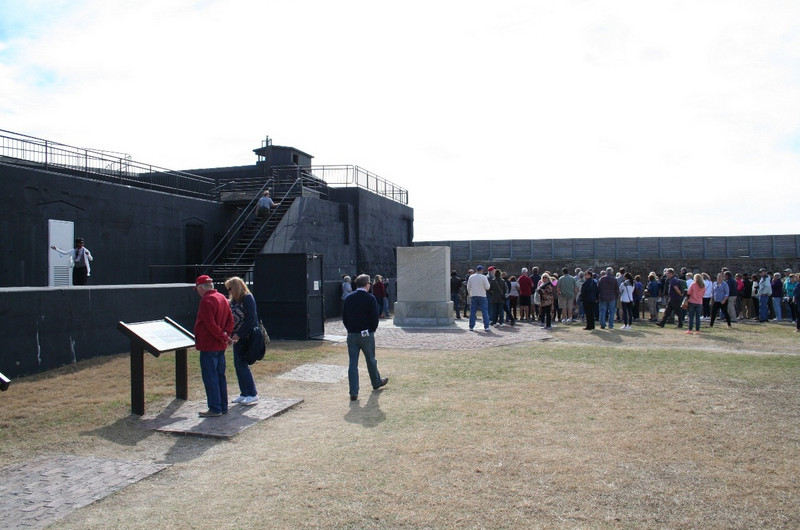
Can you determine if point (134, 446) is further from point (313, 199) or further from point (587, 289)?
point (313, 199)

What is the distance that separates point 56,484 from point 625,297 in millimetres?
15971

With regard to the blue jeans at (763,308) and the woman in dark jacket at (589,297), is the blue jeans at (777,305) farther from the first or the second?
the woman in dark jacket at (589,297)

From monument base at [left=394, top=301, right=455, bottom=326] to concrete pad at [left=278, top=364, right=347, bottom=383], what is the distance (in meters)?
7.17

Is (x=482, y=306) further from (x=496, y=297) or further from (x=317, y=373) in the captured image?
(x=317, y=373)

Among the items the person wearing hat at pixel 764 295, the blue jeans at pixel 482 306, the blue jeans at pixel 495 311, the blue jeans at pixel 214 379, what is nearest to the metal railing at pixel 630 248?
the person wearing hat at pixel 764 295

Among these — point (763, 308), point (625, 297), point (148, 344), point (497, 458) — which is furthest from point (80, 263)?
point (763, 308)

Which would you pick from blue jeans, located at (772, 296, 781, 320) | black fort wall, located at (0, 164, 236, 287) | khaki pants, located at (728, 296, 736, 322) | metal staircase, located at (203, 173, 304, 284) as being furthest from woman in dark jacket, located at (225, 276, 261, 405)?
blue jeans, located at (772, 296, 781, 320)

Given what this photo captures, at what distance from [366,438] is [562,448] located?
6.83 feet

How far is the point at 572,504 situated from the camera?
15.8ft

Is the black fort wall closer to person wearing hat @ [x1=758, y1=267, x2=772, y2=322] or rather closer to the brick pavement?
the brick pavement

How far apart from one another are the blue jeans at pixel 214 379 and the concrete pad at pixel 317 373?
95.3 inches

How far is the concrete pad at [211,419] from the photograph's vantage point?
7039mm

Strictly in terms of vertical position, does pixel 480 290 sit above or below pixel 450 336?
above

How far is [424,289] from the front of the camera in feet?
60.4
